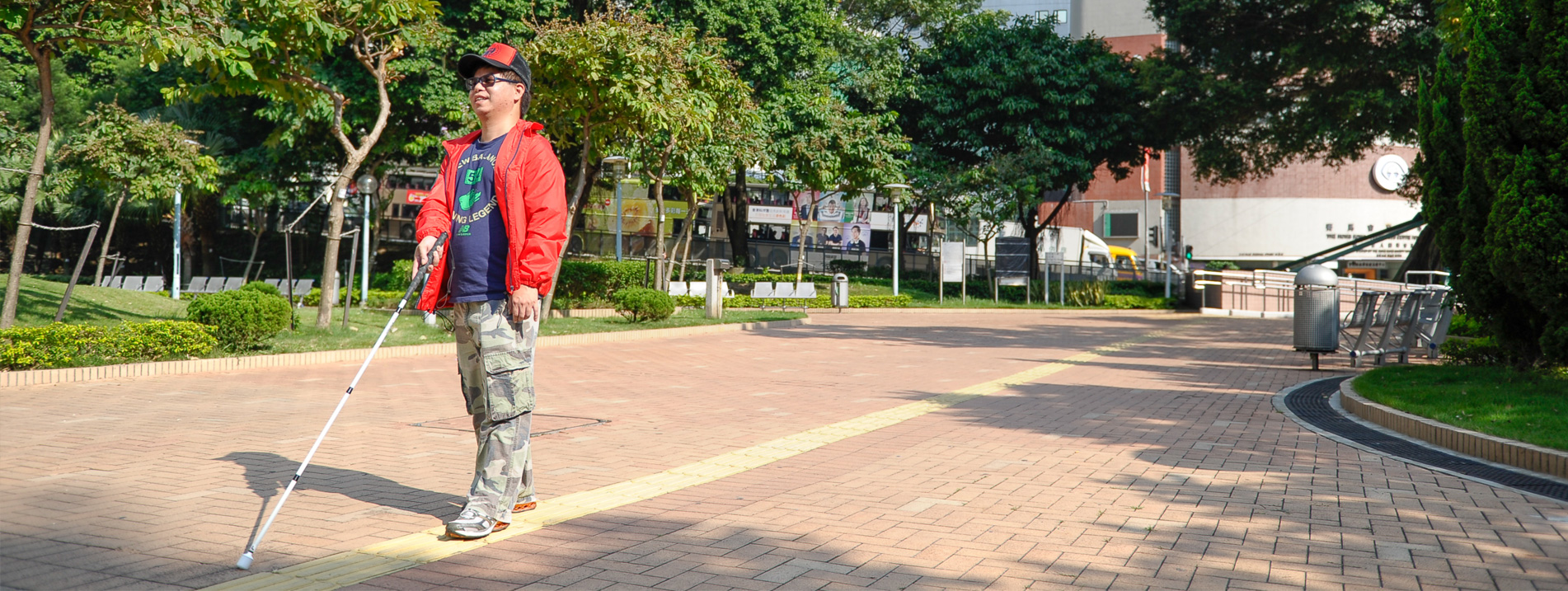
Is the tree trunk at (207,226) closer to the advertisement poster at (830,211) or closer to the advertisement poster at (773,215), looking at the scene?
the advertisement poster at (773,215)

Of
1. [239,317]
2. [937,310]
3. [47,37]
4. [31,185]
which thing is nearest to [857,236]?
[937,310]

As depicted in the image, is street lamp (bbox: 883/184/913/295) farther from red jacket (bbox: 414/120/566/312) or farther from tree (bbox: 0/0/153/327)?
red jacket (bbox: 414/120/566/312)

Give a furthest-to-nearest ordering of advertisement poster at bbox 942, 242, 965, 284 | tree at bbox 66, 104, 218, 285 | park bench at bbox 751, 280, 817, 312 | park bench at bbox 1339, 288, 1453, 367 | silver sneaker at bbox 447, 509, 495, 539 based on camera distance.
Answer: advertisement poster at bbox 942, 242, 965, 284, park bench at bbox 751, 280, 817, 312, tree at bbox 66, 104, 218, 285, park bench at bbox 1339, 288, 1453, 367, silver sneaker at bbox 447, 509, 495, 539

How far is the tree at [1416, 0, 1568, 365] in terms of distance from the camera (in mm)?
8359

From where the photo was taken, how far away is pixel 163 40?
955 cm

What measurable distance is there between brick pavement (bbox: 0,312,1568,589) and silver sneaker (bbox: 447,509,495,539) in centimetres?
15

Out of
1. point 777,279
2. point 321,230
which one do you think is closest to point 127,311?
point 777,279

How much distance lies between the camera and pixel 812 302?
91.5 ft

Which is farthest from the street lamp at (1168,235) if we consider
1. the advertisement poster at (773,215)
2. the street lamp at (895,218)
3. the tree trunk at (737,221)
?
the advertisement poster at (773,215)

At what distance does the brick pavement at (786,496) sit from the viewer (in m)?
3.64

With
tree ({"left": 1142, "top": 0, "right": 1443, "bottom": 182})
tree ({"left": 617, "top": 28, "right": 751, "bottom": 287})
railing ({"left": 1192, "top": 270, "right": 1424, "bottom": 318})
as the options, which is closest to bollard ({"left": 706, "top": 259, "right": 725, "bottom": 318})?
tree ({"left": 617, "top": 28, "right": 751, "bottom": 287})

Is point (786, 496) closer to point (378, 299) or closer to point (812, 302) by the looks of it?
point (378, 299)

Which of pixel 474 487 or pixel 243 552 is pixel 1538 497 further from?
pixel 243 552

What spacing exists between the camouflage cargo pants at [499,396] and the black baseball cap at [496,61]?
90 cm
